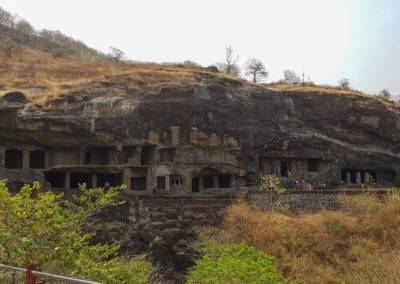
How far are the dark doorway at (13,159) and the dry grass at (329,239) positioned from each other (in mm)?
16148

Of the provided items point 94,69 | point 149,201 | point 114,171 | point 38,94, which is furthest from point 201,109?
point 94,69

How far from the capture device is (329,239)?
16.7 m

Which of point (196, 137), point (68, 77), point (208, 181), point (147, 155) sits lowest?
point (208, 181)

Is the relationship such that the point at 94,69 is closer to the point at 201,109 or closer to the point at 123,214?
the point at 201,109

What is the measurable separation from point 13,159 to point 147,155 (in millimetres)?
9526

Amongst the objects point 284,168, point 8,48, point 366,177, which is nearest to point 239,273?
point 284,168

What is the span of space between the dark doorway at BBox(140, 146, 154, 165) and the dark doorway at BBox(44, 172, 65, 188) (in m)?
5.90

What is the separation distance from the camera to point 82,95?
85.8 feet

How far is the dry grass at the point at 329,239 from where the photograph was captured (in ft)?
45.4

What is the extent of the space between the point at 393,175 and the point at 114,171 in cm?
2380

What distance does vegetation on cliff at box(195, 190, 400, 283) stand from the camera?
1385 cm

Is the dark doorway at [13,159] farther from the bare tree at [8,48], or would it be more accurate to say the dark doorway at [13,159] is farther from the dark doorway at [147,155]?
the bare tree at [8,48]

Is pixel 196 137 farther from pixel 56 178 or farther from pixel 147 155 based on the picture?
pixel 56 178

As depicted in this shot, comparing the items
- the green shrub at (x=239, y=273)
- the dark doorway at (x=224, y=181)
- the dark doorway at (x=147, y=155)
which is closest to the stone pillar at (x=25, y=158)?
the dark doorway at (x=147, y=155)
